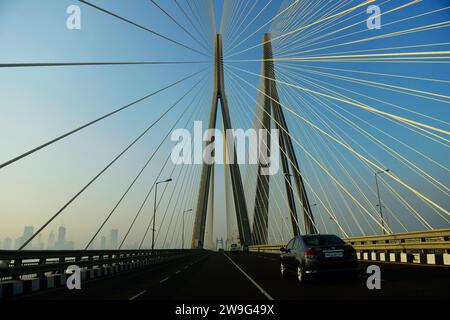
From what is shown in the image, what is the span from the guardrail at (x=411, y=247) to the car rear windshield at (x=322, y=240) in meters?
5.10

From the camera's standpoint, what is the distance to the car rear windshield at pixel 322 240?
38.1ft

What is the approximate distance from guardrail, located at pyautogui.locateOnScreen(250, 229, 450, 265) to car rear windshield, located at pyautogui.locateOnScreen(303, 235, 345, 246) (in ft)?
16.7

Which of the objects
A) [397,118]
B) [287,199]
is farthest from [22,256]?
[287,199]

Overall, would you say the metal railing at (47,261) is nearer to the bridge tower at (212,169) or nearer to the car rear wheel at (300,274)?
the car rear wheel at (300,274)

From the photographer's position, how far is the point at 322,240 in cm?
1182

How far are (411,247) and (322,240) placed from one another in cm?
798

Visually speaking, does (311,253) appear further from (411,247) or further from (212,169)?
(212,169)

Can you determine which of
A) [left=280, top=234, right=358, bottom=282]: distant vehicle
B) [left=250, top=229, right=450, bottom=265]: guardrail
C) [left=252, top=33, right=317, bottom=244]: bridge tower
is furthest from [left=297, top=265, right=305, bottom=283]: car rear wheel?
[left=252, top=33, right=317, bottom=244]: bridge tower

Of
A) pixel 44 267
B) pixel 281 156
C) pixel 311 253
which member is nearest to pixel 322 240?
Result: pixel 311 253

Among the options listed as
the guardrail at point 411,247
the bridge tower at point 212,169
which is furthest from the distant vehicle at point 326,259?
the bridge tower at point 212,169

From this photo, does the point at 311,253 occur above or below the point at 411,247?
above
